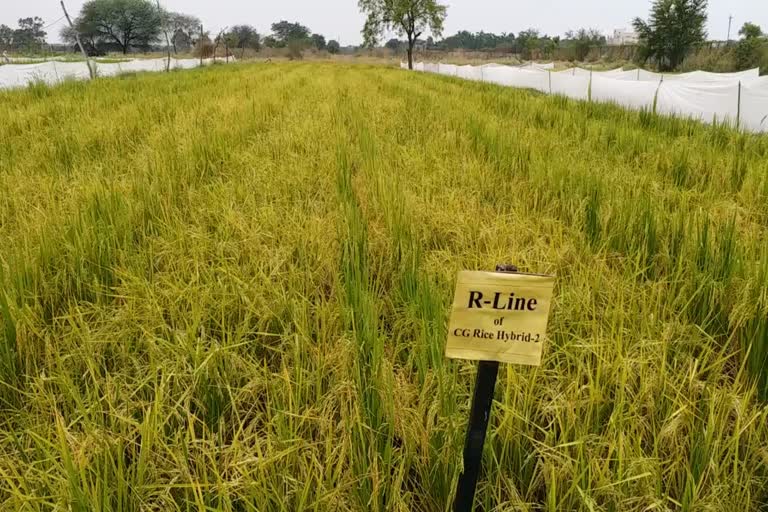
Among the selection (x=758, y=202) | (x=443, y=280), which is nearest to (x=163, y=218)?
(x=443, y=280)

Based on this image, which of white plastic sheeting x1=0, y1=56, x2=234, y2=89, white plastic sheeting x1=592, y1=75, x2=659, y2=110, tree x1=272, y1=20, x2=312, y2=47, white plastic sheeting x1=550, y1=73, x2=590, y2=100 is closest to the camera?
white plastic sheeting x1=592, y1=75, x2=659, y2=110

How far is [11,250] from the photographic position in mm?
1721

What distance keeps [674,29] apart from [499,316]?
32079mm

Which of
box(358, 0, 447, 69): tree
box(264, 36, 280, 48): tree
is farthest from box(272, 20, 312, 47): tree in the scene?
box(358, 0, 447, 69): tree

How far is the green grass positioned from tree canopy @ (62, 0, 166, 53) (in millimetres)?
68107

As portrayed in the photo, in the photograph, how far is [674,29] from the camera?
25.4 meters

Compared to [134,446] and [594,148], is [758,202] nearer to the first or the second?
[594,148]

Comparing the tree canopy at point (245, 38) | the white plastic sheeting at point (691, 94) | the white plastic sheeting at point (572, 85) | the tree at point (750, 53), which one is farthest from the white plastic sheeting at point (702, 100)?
the tree canopy at point (245, 38)

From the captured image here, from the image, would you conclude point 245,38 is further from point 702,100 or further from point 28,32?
point 702,100

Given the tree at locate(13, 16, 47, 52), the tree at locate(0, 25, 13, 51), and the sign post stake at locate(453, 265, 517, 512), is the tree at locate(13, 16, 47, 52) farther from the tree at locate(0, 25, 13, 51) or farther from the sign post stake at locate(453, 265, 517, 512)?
the sign post stake at locate(453, 265, 517, 512)

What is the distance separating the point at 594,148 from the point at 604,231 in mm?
2351

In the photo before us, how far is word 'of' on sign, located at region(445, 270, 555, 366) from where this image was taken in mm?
651

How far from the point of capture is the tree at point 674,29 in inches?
985

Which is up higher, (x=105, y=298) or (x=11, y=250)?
(x=11, y=250)
